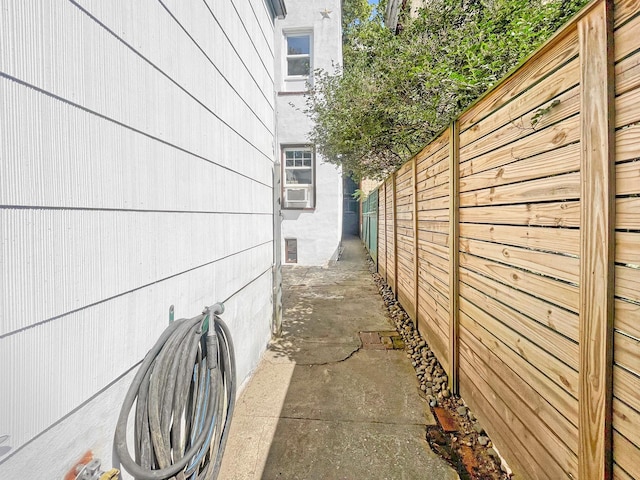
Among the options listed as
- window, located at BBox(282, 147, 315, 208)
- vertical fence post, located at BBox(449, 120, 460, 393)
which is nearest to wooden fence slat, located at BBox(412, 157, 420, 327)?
vertical fence post, located at BBox(449, 120, 460, 393)

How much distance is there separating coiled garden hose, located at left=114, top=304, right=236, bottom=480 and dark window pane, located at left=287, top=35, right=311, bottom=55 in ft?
25.9

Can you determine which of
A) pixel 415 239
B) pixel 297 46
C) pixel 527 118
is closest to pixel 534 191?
pixel 527 118

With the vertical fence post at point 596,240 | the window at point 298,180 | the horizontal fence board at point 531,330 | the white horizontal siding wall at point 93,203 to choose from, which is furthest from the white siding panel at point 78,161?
the window at point 298,180

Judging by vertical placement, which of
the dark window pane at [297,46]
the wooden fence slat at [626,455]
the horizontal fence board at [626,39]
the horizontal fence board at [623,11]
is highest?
the dark window pane at [297,46]

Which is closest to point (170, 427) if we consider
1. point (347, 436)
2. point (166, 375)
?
point (166, 375)

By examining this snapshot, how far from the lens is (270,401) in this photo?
7.42 feet

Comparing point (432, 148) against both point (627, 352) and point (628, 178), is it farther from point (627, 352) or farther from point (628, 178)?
point (627, 352)

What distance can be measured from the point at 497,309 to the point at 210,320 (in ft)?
5.04

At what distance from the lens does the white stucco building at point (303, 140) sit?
742cm

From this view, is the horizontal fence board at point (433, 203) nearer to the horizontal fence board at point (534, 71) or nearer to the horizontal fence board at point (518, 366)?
the horizontal fence board at point (534, 71)

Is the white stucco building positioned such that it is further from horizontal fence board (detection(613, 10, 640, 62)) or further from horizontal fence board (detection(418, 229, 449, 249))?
horizontal fence board (detection(613, 10, 640, 62))

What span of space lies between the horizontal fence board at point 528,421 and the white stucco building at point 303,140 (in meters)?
6.21

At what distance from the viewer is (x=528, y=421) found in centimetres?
137

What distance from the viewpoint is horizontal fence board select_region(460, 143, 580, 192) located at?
3.65ft
